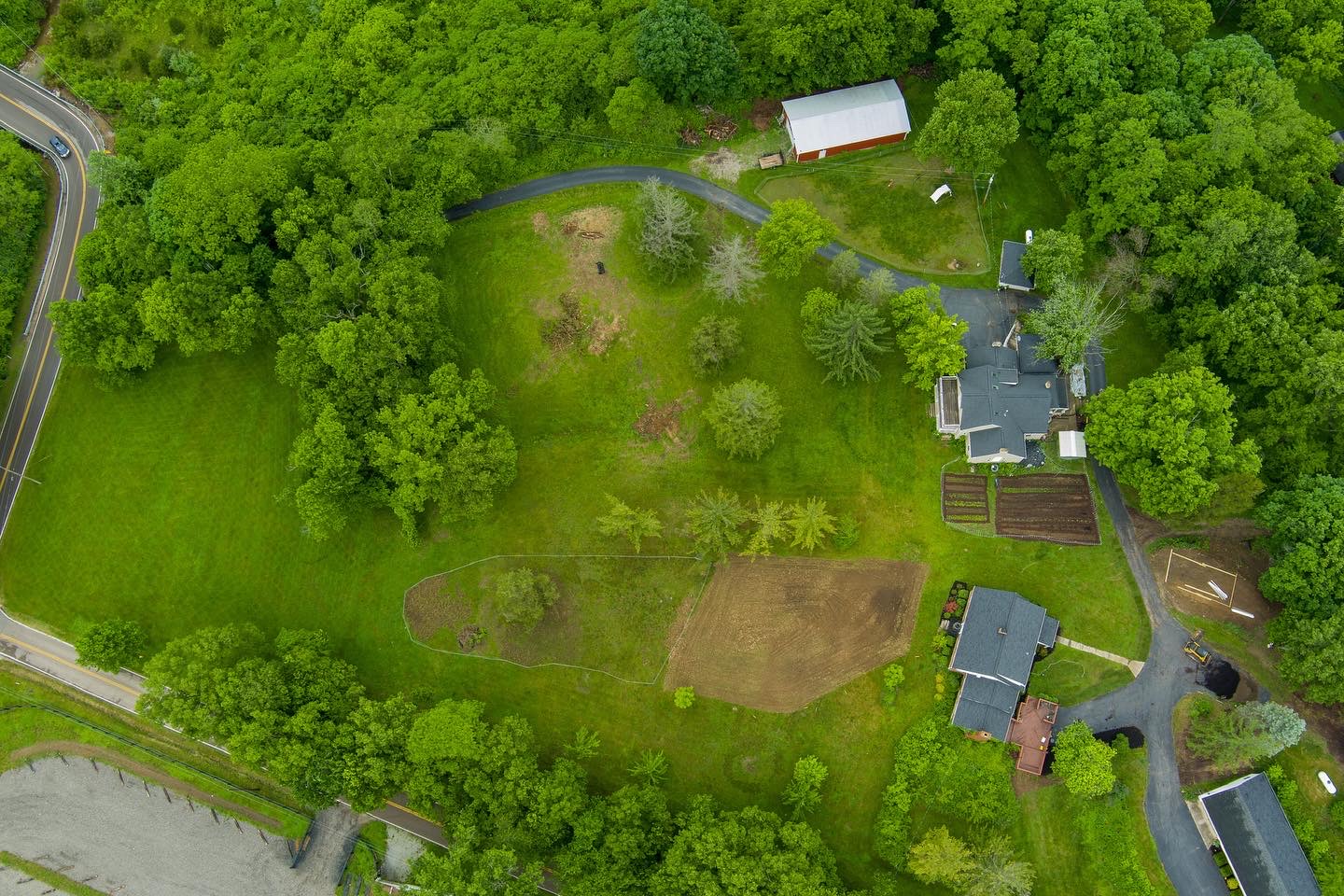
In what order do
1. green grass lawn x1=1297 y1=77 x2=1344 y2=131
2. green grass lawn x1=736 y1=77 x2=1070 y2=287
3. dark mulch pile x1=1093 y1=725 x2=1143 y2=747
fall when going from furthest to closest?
→ green grass lawn x1=1297 y1=77 x2=1344 y2=131, green grass lawn x1=736 y1=77 x2=1070 y2=287, dark mulch pile x1=1093 y1=725 x2=1143 y2=747

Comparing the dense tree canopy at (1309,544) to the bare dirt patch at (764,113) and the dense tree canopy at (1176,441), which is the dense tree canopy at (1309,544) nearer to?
the dense tree canopy at (1176,441)

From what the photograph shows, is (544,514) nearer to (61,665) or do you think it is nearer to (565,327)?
(565,327)

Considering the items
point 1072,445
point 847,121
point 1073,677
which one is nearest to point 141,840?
point 1073,677

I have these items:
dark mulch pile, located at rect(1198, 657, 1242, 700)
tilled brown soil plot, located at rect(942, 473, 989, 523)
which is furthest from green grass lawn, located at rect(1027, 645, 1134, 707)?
tilled brown soil plot, located at rect(942, 473, 989, 523)

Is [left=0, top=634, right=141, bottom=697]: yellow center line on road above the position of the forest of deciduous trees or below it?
below

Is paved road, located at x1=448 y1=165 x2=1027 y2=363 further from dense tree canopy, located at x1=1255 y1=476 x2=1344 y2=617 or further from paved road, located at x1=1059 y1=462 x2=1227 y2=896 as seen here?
dense tree canopy, located at x1=1255 y1=476 x2=1344 y2=617

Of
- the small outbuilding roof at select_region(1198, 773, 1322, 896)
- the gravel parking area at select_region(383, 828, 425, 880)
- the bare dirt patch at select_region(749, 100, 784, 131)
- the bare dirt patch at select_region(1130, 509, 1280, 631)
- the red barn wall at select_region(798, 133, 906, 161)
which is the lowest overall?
the gravel parking area at select_region(383, 828, 425, 880)

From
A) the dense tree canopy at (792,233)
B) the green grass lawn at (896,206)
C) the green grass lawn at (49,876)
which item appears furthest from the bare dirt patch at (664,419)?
the green grass lawn at (49,876)

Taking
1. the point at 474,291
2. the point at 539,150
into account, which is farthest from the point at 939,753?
the point at 539,150
